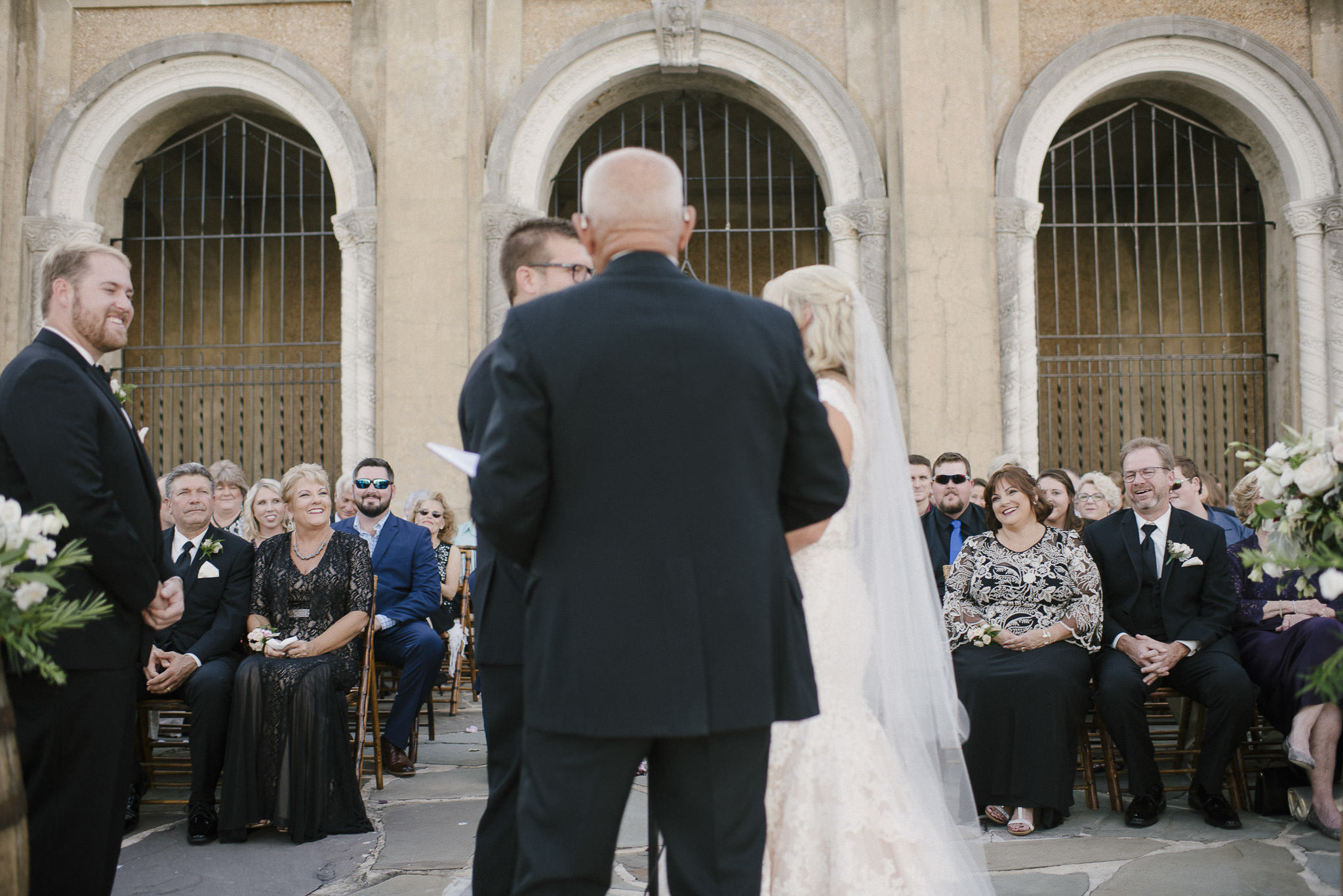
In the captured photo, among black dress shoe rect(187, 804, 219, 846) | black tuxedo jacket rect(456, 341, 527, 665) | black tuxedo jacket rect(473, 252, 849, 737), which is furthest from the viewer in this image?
black dress shoe rect(187, 804, 219, 846)

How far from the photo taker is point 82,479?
317cm

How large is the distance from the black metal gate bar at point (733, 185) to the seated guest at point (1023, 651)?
8453 millimetres

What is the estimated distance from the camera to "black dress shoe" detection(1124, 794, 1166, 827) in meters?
5.03

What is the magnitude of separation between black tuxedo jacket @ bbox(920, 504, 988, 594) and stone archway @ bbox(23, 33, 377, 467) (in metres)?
5.54

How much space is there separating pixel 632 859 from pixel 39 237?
9191mm

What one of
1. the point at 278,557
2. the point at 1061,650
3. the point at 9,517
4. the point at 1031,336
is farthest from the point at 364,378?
the point at 9,517

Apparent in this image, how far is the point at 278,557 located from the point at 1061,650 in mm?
3811

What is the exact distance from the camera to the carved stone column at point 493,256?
10.5m

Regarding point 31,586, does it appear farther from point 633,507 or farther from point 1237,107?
point 1237,107

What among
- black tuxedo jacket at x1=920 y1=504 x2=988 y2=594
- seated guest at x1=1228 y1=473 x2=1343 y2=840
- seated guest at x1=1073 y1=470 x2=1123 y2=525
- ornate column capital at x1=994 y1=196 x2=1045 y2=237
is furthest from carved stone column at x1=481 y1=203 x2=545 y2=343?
seated guest at x1=1228 y1=473 x2=1343 y2=840

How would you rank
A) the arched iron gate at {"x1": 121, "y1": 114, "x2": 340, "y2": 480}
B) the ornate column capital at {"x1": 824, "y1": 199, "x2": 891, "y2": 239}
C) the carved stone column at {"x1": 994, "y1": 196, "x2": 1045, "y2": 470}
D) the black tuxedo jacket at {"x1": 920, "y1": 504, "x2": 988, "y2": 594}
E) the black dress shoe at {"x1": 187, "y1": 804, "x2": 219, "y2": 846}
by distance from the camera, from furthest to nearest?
the arched iron gate at {"x1": 121, "y1": 114, "x2": 340, "y2": 480}, the ornate column capital at {"x1": 824, "y1": 199, "x2": 891, "y2": 239}, the carved stone column at {"x1": 994, "y1": 196, "x2": 1045, "y2": 470}, the black tuxedo jacket at {"x1": 920, "y1": 504, "x2": 988, "y2": 594}, the black dress shoe at {"x1": 187, "y1": 804, "x2": 219, "y2": 846}

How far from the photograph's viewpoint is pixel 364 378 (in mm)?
10578

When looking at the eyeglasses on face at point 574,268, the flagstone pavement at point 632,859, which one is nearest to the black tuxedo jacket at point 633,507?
the eyeglasses on face at point 574,268

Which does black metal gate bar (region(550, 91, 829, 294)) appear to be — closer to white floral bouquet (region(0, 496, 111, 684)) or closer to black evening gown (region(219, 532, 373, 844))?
black evening gown (region(219, 532, 373, 844))
